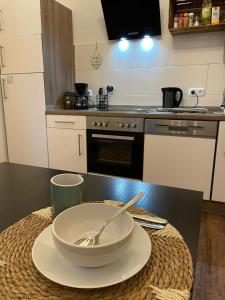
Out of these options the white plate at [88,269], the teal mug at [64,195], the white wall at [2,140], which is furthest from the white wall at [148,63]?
the white plate at [88,269]

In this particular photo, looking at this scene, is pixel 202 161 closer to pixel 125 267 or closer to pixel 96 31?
pixel 125 267

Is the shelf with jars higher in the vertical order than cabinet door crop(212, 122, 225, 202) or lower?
higher

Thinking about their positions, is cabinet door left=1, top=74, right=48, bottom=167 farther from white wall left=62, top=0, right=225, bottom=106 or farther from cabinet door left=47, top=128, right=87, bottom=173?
white wall left=62, top=0, right=225, bottom=106

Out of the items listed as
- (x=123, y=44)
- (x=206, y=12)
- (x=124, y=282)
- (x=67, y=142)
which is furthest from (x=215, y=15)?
(x=124, y=282)

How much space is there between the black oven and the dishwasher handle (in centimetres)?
12

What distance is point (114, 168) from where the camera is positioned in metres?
2.25

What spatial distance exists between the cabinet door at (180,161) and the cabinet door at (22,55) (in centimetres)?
135

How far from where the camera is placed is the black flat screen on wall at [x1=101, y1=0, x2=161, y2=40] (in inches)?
88.7

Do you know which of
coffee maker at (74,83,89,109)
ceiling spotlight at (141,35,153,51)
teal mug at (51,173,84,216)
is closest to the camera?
teal mug at (51,173,84,216)

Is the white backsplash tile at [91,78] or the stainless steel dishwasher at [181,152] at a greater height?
the white backsplash tile at [91,78]

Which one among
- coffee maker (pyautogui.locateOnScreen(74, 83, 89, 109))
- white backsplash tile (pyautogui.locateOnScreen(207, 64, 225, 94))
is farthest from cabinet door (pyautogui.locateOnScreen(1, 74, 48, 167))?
white backsplash tile (pyautogui.locateOnScreen(207, 64, 225, 94))

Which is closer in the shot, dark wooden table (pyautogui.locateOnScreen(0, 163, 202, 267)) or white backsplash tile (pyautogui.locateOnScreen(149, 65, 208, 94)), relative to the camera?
dark wooden table (pyautogui.locateOnScreen(0, 163, 202, 267))

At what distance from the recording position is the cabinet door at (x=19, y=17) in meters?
2.25

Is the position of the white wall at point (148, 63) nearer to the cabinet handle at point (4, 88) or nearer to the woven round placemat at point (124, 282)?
the cabinet handle at point (4, 88)
